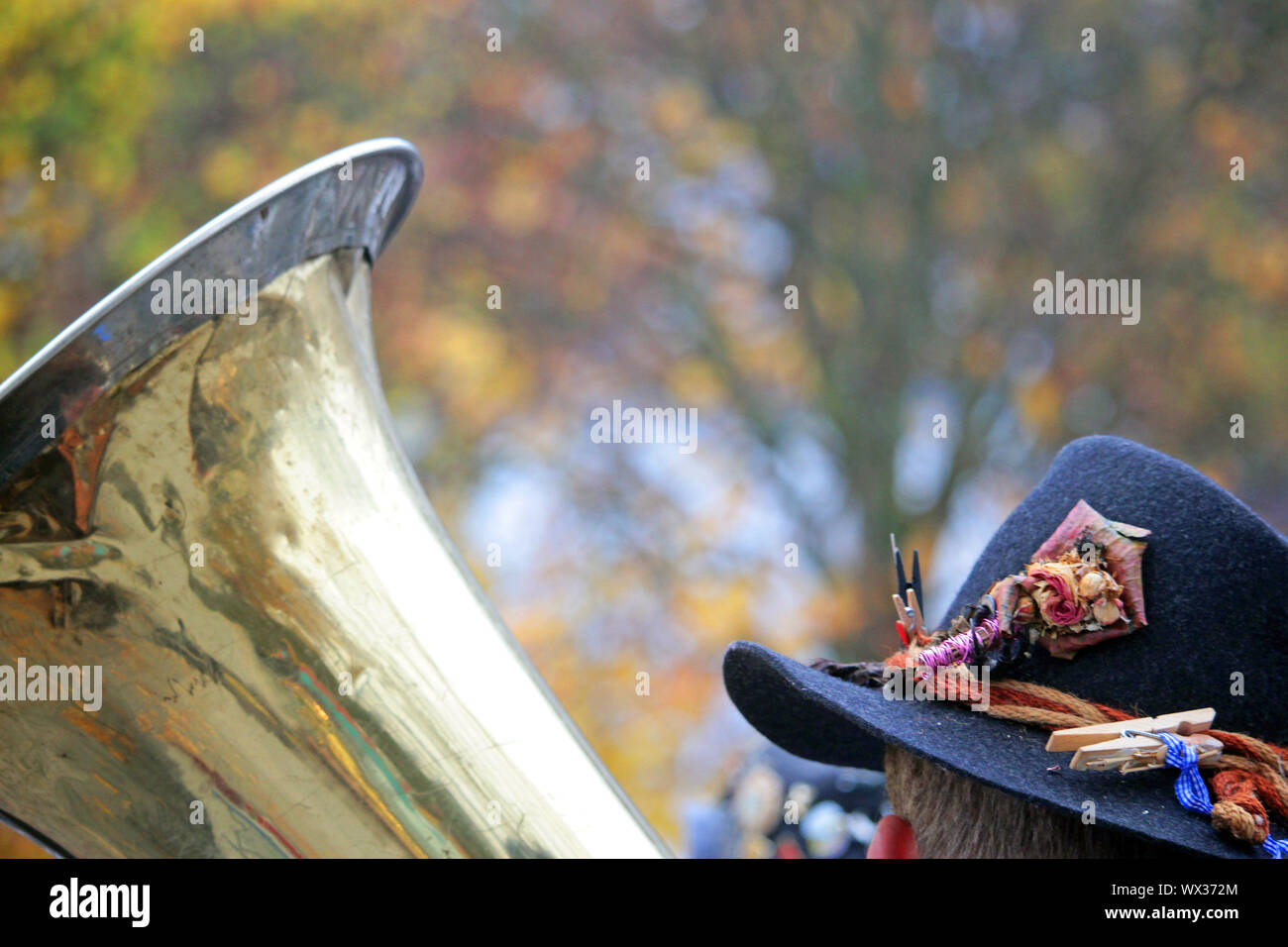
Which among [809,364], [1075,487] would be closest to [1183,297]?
[809,364]

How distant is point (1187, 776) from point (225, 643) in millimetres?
1053

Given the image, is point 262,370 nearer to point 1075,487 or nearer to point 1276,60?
point 1075,487

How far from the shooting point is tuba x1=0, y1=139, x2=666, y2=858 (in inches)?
52.0

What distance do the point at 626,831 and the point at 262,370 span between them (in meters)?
0.75

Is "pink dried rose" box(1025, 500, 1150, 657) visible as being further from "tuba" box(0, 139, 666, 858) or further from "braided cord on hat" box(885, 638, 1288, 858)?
"tuba" box(0, 139, 666, 858)

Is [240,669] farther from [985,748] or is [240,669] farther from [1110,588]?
[1110,588]

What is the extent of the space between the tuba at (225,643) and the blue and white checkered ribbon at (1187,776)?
0.57 metres

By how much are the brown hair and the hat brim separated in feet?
0.07

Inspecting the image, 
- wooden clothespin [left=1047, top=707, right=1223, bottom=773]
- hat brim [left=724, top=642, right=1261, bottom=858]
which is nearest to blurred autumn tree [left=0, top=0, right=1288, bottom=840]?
hat brim [left=724, top=642, right=1261, bottom=858]

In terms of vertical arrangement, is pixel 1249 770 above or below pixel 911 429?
below

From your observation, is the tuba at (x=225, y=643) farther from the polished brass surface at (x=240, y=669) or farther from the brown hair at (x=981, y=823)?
the brown hair at (x=981, y=823)

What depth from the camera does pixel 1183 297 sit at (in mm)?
6195

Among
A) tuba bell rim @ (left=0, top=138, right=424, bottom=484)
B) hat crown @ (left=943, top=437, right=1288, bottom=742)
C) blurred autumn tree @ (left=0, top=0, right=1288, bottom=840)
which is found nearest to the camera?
hat crown @ (left=943, top=437, right=1288, bottom=742)

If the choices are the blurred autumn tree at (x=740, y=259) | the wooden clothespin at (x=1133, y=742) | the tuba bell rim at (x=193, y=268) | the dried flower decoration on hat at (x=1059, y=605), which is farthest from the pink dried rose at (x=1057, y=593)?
the blurred autumn tree at (x=740, y=259)
